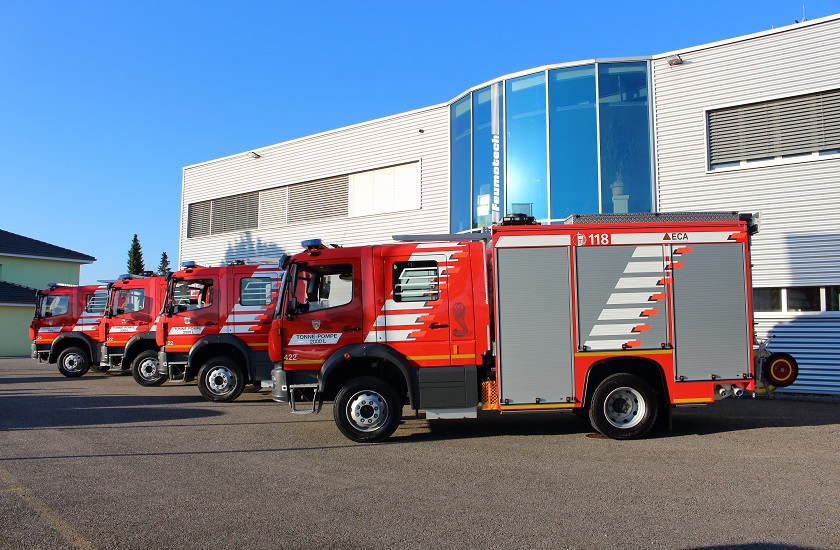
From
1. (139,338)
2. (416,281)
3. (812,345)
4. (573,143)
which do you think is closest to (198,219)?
(139,338)

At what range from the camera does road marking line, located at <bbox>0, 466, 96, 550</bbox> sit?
5.11 m

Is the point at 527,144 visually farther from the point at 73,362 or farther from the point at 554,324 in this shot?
the point at 73,362

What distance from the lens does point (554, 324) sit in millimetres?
9133

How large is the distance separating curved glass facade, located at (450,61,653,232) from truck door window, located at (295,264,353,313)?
750 centimetres

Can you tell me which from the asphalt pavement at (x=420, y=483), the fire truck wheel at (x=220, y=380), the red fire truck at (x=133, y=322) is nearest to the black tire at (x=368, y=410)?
the asphalt pavement at (x=420, y=483)

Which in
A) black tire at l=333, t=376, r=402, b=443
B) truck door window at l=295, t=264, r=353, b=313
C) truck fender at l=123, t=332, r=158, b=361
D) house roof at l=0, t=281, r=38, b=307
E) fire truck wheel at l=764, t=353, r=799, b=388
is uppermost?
house roof at l=0, t=281, r=38, b=307

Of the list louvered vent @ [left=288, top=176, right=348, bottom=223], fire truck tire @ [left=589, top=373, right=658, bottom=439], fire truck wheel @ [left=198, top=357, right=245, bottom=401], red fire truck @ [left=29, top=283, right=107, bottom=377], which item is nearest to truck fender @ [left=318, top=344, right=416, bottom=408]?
fire truck tire @ [left=589, top=373, right=658, bottom=439]

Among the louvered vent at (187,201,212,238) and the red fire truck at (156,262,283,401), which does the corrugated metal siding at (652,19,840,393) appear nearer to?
the red fire truck at (156,262,283,401)

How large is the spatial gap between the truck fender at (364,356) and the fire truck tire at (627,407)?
2448mm

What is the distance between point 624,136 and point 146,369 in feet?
42.5

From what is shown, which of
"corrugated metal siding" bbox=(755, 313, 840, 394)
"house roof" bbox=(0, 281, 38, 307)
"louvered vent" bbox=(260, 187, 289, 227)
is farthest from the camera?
"house roof" bbox=(0, 281, 38, 307)

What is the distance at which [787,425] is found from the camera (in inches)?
416

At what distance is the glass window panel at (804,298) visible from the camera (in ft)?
47.5

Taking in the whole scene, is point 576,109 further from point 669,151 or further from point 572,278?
point 572,278
